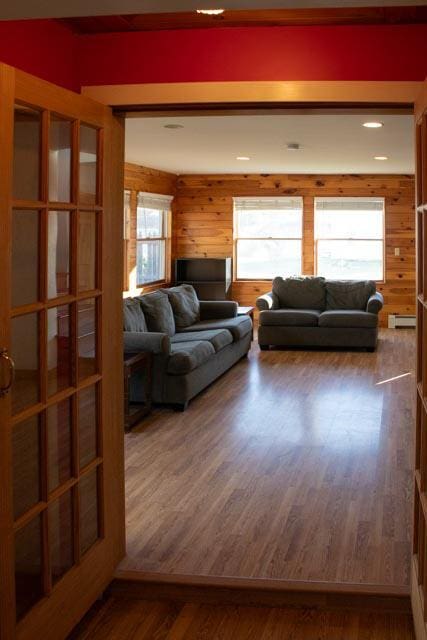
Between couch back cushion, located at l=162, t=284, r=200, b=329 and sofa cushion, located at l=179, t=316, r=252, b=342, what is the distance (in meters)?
0.09

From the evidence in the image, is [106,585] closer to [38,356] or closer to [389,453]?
[38,356]

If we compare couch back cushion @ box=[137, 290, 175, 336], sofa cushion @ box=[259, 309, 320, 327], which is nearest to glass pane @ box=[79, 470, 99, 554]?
couch back cushion @ box=[137, 290, 175, 336]

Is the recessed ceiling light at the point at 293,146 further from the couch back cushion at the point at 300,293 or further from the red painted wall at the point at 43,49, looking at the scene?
the red painted wall at the point at 43,49

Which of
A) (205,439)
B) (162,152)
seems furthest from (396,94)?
(162,152)

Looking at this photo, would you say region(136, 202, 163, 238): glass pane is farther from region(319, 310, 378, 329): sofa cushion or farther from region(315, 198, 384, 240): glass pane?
region(319, 310, 378, 329): sofa cushion

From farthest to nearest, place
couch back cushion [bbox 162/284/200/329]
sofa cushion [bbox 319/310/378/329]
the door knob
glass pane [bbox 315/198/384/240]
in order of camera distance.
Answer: glass pane [bbox 315/198/384/240], sofa cushion [bbox 319/310/378/329], couch back cushion [bbox 162/284/200/329], the door knob

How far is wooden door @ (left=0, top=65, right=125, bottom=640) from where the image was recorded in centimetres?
243

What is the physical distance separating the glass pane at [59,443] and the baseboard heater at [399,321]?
9870 millimetres

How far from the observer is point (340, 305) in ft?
36.6

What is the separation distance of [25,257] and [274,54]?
51.5 inches

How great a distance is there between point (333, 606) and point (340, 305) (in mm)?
8024

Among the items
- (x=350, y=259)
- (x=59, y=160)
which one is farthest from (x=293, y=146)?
(x=59, y=160)

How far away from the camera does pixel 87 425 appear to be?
3135 millimetres

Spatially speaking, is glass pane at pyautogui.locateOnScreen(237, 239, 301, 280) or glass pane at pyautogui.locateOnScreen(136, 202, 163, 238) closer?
glass pane at pyautogui.locateOnScreen(136, 202, 163, 238)
